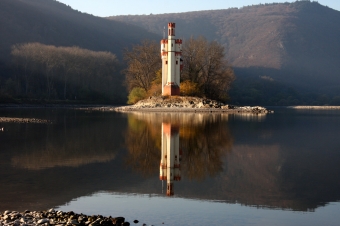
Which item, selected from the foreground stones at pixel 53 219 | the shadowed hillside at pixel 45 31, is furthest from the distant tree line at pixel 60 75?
the foreground stones at pixel 53 219

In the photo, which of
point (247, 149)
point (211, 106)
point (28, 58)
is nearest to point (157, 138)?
point (247, 149)

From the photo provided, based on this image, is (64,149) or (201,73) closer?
(64,149)

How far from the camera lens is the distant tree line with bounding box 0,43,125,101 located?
8925cm

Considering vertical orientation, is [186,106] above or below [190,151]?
above

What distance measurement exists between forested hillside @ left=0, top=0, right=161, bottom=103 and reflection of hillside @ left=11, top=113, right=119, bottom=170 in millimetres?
50476

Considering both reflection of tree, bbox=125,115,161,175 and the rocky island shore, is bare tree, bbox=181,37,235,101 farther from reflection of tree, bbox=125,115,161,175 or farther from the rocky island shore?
reflection of tree, bbox=125,115,161,175

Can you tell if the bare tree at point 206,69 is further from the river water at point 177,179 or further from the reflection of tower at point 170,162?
the reflection of tower at point 170,162

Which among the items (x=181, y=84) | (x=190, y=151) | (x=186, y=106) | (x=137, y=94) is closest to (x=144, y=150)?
(x=190, y=151)

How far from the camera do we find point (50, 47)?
95312mm

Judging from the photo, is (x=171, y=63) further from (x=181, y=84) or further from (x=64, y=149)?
(x=64, y=149)

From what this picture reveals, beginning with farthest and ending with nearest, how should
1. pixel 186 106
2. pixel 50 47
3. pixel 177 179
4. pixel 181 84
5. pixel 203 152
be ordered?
pixel 50 47 → pixel 181 84 → pixel 186 106 → pixel 203 152 → pixel 177 179

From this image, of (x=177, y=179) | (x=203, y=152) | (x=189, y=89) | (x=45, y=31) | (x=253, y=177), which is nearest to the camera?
(x=177, y=179)

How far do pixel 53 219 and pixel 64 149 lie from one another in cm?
1126

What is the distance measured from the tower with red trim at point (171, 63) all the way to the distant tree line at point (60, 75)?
28687mm
